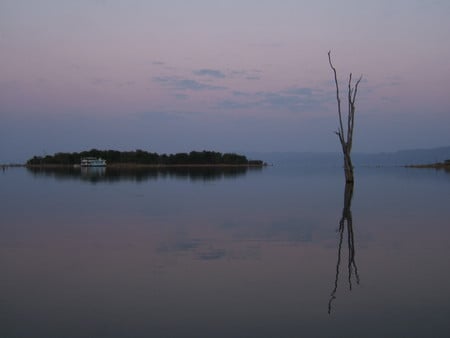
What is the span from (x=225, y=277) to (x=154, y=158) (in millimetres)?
122006

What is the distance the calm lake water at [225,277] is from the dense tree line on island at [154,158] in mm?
114368

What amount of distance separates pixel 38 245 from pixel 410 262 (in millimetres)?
6965

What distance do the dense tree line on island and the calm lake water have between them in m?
114

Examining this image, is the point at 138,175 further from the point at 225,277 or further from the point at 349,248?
the point at 225,277

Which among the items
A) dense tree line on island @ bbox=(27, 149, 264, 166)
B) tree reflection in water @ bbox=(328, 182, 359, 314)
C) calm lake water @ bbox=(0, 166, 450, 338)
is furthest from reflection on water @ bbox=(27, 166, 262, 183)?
dense tree line on island @ bbox=(27, 149, 264, 166)

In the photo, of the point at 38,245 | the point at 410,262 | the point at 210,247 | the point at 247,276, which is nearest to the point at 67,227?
the point at 38,245

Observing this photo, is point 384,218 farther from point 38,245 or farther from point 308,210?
point 38,245

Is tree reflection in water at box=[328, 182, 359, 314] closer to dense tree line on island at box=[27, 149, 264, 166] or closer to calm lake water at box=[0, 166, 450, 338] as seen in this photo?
calm lake water at box=[0, 166, 450, 338]

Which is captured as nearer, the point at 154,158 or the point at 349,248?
the point at 349,248

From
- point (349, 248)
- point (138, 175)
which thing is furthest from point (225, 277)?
point (138, 175)

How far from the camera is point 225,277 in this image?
7.74 metres

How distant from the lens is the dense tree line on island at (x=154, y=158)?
421ft

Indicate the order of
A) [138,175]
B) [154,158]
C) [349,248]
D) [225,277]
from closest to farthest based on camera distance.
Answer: [225,277] < [349,248] < [138,175] < [154,158]

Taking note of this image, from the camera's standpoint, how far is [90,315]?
235 inches
